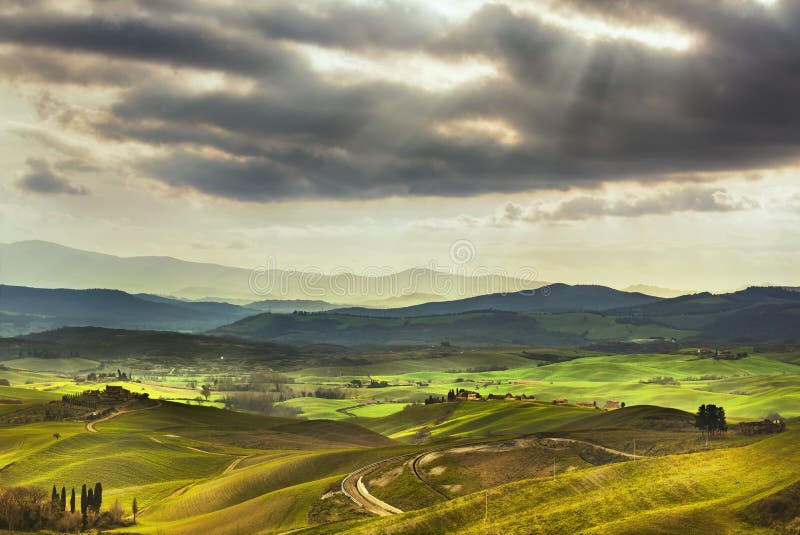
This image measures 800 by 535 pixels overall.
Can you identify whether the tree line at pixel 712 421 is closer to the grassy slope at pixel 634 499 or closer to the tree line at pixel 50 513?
the grassy slope at pixel 634 499

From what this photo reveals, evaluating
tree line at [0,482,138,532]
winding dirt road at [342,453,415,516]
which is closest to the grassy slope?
winding dirt road at [342,453,415,516]

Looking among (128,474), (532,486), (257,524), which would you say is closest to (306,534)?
(257,524)

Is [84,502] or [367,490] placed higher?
[367,490]

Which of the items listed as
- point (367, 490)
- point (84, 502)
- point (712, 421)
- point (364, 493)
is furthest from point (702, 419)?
point (84, 502)

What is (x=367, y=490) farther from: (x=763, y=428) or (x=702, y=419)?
(x=763, y=428)

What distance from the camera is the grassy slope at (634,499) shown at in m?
91.0

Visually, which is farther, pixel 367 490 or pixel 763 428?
pixel 763 428

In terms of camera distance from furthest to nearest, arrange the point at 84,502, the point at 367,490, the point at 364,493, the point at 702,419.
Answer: the point at 702,419
the point at 84,502
the point at 367,490
the point at 364,493

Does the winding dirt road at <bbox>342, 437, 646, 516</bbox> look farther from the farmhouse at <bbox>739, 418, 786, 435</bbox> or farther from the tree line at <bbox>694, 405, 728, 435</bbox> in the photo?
the farmhouse at <bbox>739, 418, 786, 435</bbox>

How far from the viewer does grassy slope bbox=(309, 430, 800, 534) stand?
91000 millimetres

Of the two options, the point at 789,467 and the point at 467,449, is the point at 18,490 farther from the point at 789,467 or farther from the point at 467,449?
the point at 789,467

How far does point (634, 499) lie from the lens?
104 metres

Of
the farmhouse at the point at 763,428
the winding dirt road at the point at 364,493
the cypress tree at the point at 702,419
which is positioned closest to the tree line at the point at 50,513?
the winding dirt road at the point at 364,493

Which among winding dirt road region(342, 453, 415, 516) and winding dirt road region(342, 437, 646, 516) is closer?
winding dirt road region(342, 453, 415, 516)
